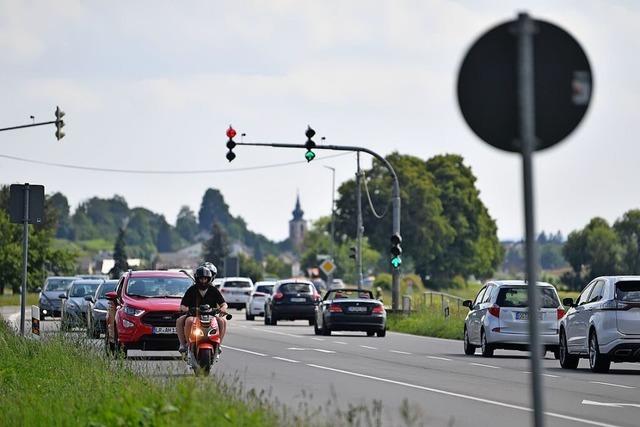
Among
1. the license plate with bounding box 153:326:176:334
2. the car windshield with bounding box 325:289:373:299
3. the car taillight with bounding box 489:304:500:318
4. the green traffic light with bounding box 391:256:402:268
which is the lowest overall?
the license plate with bounding box 153:326:176:334

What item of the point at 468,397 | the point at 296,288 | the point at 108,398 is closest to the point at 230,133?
the point at 296,288

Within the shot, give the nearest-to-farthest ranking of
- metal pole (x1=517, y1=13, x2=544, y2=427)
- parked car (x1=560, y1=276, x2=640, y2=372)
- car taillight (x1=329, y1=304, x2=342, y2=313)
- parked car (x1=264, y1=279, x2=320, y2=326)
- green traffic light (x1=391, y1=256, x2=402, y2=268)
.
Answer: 1. metal pole (x1=517, y1=13, x2=544, y2=427)
2. parked car (x1=560, y1=276, x2=640, y2=372)
3. car taillight (x1=329, y1=304, x2=342, y2=313)
4. green traffic light (x1=391, y1=256, x2=402, y2=268)
5. parked car (x1=264, y1=279, x2=320, y2=326)

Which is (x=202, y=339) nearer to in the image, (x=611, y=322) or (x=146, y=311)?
(x=146, y=311)

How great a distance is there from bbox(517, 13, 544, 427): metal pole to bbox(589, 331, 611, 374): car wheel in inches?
765

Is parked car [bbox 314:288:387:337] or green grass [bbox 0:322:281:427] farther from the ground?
parked car [bbox 314:288:387:337]

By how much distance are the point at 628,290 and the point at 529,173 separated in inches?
764

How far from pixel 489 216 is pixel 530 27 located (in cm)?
13968

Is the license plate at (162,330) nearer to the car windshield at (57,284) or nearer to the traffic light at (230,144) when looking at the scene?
the traffic light at (230,144)

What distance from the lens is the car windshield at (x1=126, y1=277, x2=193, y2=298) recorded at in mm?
31844

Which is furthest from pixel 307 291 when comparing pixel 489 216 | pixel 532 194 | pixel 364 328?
pixel 489 216

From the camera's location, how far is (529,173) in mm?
9055

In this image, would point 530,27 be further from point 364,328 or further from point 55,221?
point 55,221

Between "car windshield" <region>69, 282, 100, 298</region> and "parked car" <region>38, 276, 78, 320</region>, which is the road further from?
"parked car" <region>38, 276, 78, 320</region>

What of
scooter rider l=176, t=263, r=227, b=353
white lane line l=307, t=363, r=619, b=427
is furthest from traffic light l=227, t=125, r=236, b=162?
scooter rider l=176, t=263, r=227, b=353
